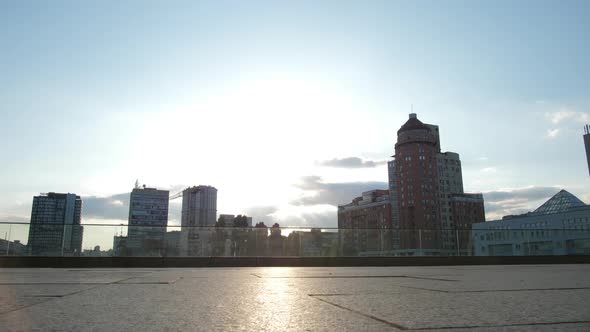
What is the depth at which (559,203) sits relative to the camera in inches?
4771

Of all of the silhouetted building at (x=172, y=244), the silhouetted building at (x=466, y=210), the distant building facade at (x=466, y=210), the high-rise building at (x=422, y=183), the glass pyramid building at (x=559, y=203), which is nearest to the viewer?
the silhouetted building at (x=172, y=244)

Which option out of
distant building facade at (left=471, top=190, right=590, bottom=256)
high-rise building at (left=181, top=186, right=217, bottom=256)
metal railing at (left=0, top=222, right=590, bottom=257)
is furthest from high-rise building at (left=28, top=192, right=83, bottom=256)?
high-rise building at (left=181, top=186, right=217, bottom=256)

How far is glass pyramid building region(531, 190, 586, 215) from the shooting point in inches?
4641

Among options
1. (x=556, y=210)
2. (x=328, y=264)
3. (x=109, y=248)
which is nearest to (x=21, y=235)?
(x=109, y=248)

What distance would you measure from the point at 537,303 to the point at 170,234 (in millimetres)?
16106

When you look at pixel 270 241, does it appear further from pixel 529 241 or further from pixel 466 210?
pixel 466 210

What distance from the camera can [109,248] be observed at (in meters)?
16.8

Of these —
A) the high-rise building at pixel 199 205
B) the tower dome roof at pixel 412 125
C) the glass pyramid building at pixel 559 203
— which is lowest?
the glass pyramid building at pixel 559 203

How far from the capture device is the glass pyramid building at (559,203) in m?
118

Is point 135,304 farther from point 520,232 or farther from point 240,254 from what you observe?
point 520,232

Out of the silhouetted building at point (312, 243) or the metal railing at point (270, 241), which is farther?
the silhouetted building at point (312, 243)

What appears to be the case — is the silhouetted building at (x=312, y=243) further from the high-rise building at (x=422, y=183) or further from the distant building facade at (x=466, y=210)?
the distant building facade at (x=466, y=210)

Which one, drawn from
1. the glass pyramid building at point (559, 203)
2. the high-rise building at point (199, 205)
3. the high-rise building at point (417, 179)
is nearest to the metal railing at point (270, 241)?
the glass pyramid building at point (559, 203)

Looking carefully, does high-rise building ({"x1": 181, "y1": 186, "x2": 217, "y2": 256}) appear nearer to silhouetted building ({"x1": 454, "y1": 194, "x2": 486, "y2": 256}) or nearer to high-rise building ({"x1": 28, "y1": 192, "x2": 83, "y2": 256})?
silhouetted building ({"x1": 454, "y1": 194, "x2": 486, "y2": 256})
